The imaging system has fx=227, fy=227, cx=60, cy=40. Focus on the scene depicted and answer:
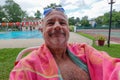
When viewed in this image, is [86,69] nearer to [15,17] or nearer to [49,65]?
[49,65]

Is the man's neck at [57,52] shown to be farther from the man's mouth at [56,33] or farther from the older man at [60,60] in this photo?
the man's mouth at [56,33]

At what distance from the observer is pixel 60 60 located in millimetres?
2223

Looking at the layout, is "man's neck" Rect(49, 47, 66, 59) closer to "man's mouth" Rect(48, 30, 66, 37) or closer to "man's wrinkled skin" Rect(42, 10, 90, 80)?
"man's wrinkled skin" Rect(42, 10, 90, 80)

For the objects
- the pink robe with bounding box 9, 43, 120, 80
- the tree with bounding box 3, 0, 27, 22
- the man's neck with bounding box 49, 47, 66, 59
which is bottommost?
the pink robe with bounding box 9, 43, 120, 80

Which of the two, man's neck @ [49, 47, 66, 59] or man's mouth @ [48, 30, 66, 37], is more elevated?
man's mouth @ [48, 30, 66, 37]

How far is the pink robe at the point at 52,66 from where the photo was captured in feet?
6.09

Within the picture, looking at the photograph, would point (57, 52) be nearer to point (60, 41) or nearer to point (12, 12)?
point (60, 41)

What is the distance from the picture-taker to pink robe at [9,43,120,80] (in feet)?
6.09

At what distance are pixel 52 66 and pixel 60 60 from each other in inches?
8.9

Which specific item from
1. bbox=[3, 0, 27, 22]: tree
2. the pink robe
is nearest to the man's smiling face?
the pink robe

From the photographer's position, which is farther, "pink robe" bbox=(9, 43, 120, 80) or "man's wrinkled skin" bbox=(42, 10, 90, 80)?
"man's wrinkled skin" bbox=(42, 10, 90, 80)

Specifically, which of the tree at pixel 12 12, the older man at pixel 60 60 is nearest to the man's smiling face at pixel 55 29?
the older man at pixel 60 60

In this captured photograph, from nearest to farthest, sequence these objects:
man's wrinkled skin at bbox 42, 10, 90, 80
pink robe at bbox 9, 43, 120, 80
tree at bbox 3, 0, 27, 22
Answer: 1. pink robe at bbox 9, 43, 120, 80
2. man's wrinkled skin at bbox 42, 10, 90, 80
3. tree at bbox 3, 0, 27, 22

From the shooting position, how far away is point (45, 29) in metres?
2.15
